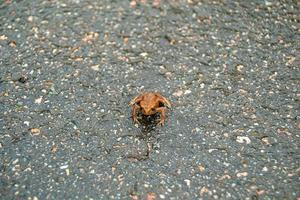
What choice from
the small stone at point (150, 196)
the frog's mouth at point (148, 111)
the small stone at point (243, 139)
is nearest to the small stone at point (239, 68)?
the small stone at point (243, 139)

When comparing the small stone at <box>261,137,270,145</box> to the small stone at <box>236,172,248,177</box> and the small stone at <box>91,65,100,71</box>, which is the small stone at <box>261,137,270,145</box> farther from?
the small stone at <box>91,65,100,71</box>

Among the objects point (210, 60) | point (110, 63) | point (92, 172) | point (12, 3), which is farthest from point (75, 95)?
point (12, 3)

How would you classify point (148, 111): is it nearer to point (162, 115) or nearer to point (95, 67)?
point (162, 115)

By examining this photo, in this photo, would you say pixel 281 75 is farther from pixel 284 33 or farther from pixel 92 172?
pixel 92 172

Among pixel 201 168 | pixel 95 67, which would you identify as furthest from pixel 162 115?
pixel 95 67

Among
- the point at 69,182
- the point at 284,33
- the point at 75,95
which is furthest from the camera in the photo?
the point at 284,33
